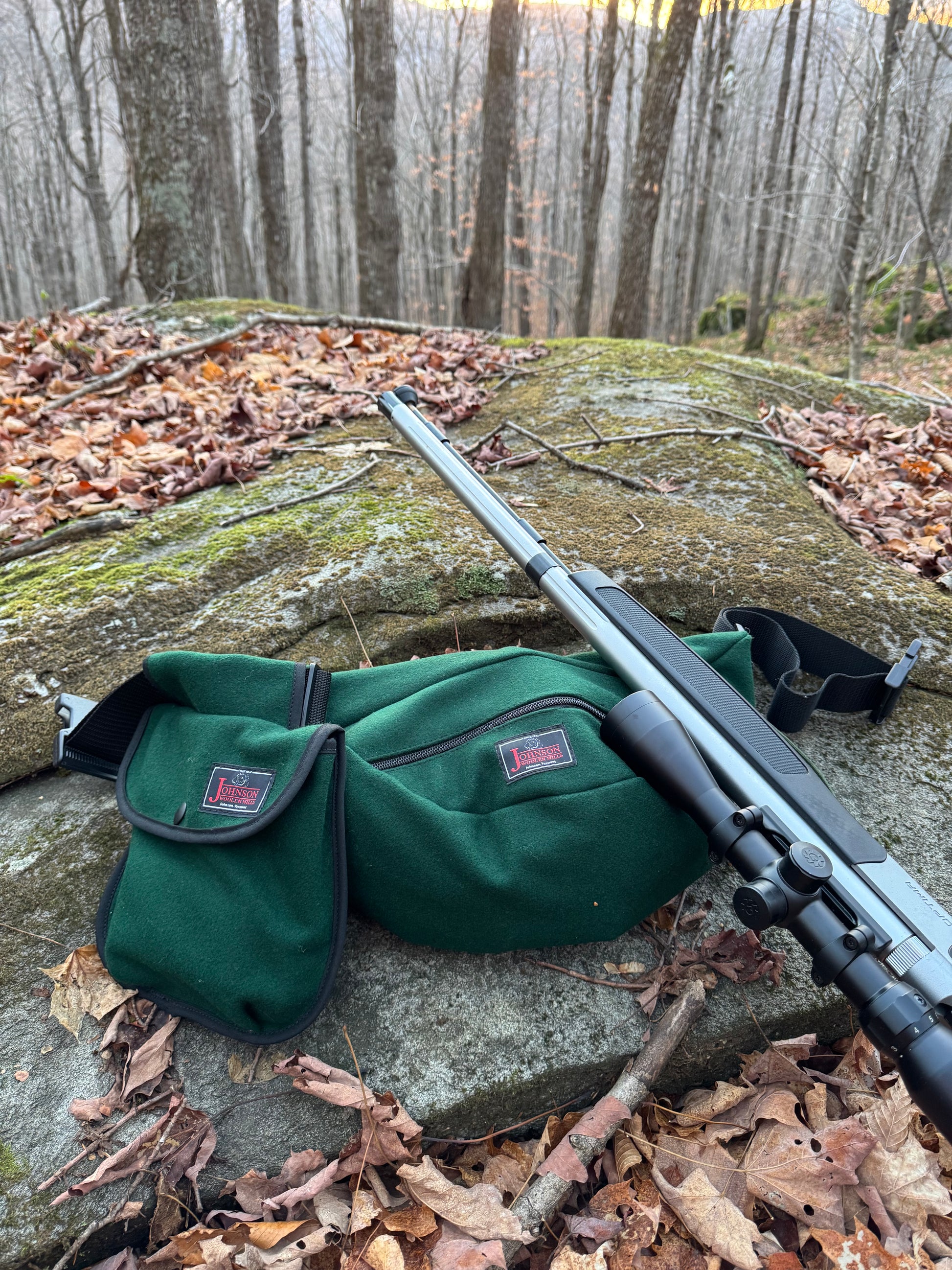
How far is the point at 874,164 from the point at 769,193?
163 inches

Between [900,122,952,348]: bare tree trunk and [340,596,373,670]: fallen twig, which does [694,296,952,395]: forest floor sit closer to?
[900,122,952,348]: bare tree trunk

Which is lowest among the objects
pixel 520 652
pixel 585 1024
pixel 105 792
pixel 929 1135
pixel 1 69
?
pixel 929 1135

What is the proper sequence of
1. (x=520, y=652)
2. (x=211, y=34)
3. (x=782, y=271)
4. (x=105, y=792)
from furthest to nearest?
(x=782, y=271) → (x=211, y=34) → (x=105, y=792) → (x=520, y=652)

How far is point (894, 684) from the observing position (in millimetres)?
1918

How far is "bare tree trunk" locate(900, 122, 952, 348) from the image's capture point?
13383mm

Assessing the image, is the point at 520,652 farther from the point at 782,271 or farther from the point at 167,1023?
the point at 782,271

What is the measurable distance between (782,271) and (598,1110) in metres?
26.0

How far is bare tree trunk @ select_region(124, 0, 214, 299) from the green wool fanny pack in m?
5.93

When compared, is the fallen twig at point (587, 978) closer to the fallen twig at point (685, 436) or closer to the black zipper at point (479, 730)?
the black zipper at point (479, 730)

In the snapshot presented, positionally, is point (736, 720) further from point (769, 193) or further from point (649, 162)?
point (769, 193)

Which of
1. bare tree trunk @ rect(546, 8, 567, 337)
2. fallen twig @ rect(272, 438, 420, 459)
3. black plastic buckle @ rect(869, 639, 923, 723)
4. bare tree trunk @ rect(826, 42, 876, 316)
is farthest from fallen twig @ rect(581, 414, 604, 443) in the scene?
bare tree trunk @ rect(546, 8, 567, 337)

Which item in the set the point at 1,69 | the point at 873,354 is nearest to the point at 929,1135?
the point at 873,354

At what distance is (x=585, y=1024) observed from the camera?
56.5 inches

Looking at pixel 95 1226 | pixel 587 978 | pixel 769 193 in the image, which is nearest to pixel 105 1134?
pixel 95 1226
